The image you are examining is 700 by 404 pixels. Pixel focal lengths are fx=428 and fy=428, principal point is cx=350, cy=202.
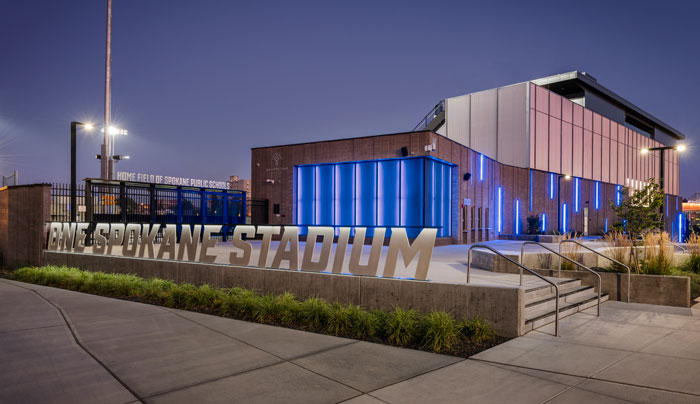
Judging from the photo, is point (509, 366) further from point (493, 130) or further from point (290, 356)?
point (493, 130)

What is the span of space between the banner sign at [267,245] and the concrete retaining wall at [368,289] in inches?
9.3

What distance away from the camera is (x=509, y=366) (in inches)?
224

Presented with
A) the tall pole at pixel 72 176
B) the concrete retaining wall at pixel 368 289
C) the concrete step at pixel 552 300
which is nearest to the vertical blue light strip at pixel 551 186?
the concrete step at pixel 552 300

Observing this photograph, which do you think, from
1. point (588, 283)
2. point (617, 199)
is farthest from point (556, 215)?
point (588, 283)

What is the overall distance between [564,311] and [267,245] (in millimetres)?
6835

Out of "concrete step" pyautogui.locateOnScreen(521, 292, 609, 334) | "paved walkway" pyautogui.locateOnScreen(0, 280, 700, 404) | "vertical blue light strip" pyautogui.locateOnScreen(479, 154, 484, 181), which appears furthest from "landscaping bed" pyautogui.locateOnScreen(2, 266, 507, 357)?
"vertical blue light strip" pyautogui.locateOnScreen(479, 154, 484, 181)

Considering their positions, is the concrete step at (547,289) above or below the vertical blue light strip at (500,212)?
below

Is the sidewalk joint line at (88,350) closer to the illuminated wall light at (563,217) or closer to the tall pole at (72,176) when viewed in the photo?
the tall pole at (72,176)

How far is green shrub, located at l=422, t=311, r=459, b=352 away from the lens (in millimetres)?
6562

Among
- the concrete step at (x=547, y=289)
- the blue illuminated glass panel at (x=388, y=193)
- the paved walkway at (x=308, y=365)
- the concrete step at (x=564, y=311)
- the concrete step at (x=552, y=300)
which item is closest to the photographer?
the paved walkway at (x=308, y=365)

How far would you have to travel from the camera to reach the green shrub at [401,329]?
6.88m

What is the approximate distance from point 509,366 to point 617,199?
52.3m

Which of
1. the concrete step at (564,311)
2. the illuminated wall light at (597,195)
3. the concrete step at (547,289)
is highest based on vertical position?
the illuminated wall light at (597,195)

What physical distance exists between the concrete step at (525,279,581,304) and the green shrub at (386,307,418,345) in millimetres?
2835
